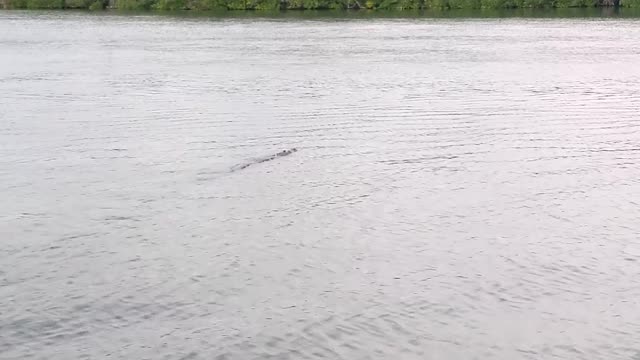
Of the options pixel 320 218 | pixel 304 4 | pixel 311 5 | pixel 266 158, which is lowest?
pixel 320 218

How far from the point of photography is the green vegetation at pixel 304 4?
112m

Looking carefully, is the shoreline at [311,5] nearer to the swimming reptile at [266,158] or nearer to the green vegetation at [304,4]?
the green vegetation at [304,4]

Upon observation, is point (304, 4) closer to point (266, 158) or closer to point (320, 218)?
point (266, 158)

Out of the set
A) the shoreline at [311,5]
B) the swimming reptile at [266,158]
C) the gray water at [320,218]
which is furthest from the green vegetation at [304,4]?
the swimming reptile at [266,158]

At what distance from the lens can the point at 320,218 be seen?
19.7m

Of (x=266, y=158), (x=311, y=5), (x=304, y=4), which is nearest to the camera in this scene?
(x=266, y=158)

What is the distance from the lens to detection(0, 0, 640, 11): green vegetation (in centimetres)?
11225

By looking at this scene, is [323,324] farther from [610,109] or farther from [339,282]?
[610,109]

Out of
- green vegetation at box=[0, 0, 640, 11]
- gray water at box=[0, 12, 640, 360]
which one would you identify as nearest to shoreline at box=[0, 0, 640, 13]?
green vegetation at box=[0, 0, 640, 11]

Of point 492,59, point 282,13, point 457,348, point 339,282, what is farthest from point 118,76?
point 282,13

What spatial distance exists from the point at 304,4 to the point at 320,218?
96585 millimetres

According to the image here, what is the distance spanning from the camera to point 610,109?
106 feet

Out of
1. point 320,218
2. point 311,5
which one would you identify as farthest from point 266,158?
point 311,5

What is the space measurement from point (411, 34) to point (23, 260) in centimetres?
5698
